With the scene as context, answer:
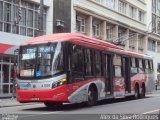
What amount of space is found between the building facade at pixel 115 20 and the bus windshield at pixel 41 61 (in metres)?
20.6

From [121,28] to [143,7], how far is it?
34.9 ft

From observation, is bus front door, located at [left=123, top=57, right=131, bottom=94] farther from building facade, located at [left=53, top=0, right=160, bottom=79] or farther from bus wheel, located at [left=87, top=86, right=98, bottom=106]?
building facade, located at [left=53, top=0, right=160, bottom=79]

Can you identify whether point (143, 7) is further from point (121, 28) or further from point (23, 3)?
point (23, 3)

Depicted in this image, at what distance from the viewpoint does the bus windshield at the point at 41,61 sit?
19406 millimetres

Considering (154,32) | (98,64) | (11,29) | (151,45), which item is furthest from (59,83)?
(154,32)

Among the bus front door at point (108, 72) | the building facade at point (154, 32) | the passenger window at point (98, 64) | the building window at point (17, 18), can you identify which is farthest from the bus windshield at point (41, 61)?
the building facade at point (154, 32)

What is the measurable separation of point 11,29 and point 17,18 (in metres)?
1.07

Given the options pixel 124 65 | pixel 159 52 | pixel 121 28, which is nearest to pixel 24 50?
pixel 124 65

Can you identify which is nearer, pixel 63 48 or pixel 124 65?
pixel 63 48

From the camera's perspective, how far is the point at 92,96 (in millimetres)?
22250

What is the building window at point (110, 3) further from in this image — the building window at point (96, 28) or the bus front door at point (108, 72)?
the bus front door at point (108, 72)

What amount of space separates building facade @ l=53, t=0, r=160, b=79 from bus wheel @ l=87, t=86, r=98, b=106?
18994 millimetres

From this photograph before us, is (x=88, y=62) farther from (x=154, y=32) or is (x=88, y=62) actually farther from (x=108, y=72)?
(x=154, y=32)

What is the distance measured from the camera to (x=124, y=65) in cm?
2759
